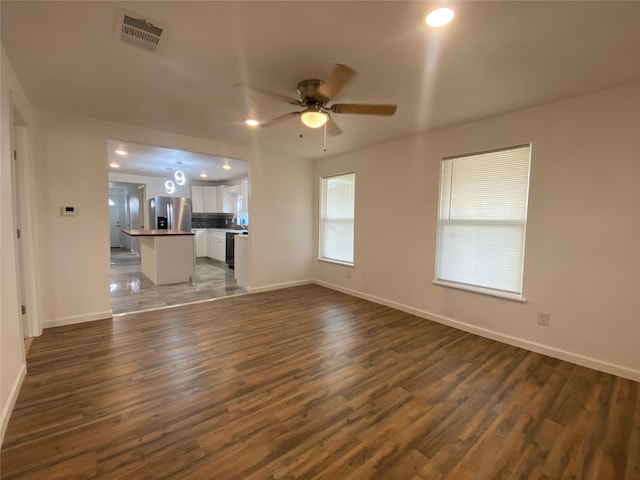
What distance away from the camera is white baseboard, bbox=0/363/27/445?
5.67 ft

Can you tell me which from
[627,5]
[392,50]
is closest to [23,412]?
→ [392,50]

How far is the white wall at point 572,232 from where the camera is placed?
7.97 ft

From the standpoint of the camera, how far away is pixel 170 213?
789cm

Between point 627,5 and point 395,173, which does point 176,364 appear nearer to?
point 395,173

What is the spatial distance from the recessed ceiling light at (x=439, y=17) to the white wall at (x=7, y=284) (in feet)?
9.22

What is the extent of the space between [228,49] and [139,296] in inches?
162

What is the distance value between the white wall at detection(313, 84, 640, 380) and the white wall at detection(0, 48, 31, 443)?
3.98m

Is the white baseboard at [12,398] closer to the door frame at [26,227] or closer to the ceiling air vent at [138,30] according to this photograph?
the door frame at [26,227]

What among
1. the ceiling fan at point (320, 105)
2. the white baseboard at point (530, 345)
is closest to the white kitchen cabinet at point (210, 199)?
the white baseboard at point (530, 345)

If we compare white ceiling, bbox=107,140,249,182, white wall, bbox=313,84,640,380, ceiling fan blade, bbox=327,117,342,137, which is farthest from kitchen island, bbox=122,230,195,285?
white wall, bbox=313,84,640,380

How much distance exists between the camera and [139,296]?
4617 millimetres

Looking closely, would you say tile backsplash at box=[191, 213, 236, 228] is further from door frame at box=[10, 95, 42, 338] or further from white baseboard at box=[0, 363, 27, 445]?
white baseboard at box=[0, 363, 27, 445]

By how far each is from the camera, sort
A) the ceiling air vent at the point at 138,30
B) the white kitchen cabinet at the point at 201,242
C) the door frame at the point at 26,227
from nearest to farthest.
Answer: the ceiling air vent at the point at 138,30 → the door frame at the point at 26,227 → the white kitchen cabinet at the point at 201,242

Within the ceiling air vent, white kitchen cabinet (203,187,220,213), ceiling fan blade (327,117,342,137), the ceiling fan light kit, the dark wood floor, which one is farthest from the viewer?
white kitchen cabinet (203,187,220,213)
